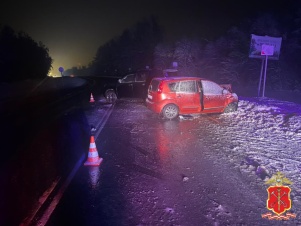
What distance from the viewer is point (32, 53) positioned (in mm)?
45281

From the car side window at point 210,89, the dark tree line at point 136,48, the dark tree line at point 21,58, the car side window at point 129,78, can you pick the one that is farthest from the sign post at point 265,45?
the dark tree line at point 136,48

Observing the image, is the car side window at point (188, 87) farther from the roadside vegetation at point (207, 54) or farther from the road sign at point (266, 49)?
the roadside vegetation at point (207, 54)

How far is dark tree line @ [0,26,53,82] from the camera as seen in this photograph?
115 ft

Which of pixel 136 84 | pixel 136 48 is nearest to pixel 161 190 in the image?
pixel 136 84

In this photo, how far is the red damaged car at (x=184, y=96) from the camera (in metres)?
9.88

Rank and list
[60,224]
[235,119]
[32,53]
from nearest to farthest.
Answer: [60,224], [235,119], [32,53]

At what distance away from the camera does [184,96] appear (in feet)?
32.6

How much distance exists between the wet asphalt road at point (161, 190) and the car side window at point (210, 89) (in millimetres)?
3553

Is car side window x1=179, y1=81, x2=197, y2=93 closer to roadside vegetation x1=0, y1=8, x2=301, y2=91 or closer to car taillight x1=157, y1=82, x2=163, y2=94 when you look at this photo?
car taillight x1=157, y1=82, x2=163, y2=94

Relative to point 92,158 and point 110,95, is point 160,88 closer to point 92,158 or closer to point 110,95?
point 92,158

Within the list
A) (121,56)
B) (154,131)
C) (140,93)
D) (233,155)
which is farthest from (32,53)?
(233,155)

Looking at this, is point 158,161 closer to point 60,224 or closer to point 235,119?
point 60,224

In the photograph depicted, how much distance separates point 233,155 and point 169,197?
2.67 metres

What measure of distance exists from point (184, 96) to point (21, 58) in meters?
38.8
